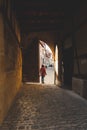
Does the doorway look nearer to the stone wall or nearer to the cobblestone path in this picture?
the stone wall

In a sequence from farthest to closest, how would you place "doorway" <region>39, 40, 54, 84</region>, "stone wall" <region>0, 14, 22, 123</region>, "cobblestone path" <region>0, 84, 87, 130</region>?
1. "doorway" <region>39, 40, 54, 84</region>
2. "stone wall" <region>0, 14, 22, 123</region>
3. "cobblestone path" <region>0, 84, 87, 130</region>

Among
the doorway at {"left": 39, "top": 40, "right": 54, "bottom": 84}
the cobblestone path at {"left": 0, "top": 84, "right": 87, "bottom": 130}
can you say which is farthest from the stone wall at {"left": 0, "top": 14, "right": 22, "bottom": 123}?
the doorway at {"left": 39, "top": 40, "right": 54, "bottom": 84}

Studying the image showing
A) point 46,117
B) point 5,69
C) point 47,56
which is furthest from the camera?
point 47,56

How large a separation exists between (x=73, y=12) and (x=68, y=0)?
1411 millimetres

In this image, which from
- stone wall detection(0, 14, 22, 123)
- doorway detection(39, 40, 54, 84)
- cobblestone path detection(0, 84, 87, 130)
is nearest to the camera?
cobblestone path detection(0, 84, 87, 130)

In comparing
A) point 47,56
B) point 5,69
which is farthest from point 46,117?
point 47,56

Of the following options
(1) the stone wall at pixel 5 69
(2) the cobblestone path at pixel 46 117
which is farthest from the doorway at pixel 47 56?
(2) the cobblestone path at pixel 46 117

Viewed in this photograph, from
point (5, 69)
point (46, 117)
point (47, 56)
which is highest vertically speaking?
point (47, 56)

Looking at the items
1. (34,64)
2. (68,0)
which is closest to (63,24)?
(68,0)

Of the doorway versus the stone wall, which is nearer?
the stone wall

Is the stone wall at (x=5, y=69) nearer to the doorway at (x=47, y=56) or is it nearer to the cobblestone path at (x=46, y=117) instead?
the cobblestone path at (x=46, y=117)

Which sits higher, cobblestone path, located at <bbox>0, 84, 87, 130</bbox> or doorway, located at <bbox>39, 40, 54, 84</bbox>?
doorway, located at <bbox>39, 40, 54, 84</bbox>

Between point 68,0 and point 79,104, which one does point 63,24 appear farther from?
point 79,104

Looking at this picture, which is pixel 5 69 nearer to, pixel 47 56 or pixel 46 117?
pixel 46 117
